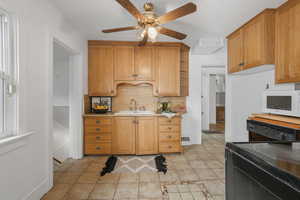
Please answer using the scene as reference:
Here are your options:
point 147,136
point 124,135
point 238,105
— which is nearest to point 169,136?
point 147,136

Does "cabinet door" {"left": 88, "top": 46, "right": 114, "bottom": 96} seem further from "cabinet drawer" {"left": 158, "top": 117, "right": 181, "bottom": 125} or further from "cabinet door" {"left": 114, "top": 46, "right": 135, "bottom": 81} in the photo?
"cabinet drawer" {"left": 158, "top": 117, "right": 181, "bottom": 125}

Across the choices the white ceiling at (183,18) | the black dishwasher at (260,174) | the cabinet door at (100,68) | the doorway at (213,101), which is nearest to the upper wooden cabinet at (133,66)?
the cabinet door at (100,68)

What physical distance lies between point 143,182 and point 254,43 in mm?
2470

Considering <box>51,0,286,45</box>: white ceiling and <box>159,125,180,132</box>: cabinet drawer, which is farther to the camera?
<box>159,125,180,132</box>: cabinet drawer

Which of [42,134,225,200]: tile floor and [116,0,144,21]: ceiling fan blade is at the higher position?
[116,0,144,21]: ceiling fan blade

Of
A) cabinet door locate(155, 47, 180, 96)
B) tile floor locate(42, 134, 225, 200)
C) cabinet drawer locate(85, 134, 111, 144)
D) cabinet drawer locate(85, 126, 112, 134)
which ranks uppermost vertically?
cabinet door locate(155, 47, 180, 96)

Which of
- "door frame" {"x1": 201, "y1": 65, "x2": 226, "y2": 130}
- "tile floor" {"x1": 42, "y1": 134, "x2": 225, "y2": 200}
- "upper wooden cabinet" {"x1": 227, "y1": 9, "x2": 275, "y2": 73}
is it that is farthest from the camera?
"door frame" {"x1": 201, "y1": 65, "x2": 226, "y2": 130}

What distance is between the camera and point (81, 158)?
3109 mm

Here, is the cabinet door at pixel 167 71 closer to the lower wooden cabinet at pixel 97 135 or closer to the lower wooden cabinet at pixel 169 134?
the lower wooden cabinet at pixel 169 134

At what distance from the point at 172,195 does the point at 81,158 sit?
196 cm

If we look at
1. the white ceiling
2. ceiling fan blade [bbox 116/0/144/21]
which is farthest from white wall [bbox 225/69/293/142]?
ceiling fan blade [bbox 116/0/144/21]

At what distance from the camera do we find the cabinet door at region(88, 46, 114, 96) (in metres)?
3.41

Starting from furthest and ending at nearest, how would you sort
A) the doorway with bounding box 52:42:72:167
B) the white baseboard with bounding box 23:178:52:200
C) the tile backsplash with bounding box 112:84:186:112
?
1. the tile backsplash with bounding box 112:84:186:112
2. the doorway with bounding box 52:42:72:167
3. the white baseboard with bounding box 23:178:52:200

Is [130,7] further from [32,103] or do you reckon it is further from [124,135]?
[124,135]
